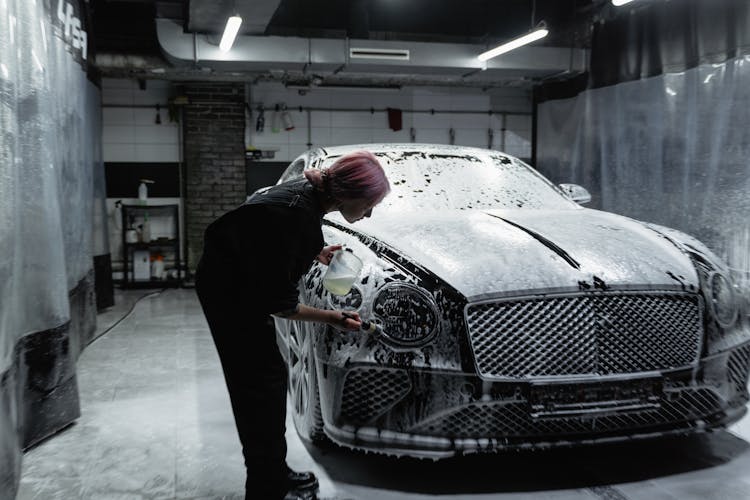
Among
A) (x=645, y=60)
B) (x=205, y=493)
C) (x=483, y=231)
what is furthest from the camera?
(x=645, y=60)

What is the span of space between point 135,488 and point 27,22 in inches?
82.1

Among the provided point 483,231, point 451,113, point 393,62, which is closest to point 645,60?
point 393,62

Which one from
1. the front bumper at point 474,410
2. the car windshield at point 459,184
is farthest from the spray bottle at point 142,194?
the front bumper at point 474,410

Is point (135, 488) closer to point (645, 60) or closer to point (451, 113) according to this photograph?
point (645, 60)

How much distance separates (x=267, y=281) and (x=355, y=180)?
1.27 ft

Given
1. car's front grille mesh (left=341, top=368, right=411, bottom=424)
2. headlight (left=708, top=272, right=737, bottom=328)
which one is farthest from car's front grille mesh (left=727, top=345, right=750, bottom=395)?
car's front grille mesh (left=341, top=368, right=411, bottom=424)

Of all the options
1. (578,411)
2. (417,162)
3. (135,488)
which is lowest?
(135,488)

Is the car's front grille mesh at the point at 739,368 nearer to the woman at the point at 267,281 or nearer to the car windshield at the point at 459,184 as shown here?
the car windshield at the point at 459,184

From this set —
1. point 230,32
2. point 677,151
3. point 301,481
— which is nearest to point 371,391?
point 301,481

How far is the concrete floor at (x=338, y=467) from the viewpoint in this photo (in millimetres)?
2254

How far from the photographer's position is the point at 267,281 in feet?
5.91

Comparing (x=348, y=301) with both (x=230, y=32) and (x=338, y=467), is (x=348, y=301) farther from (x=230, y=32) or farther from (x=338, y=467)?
(x=230, y=32)

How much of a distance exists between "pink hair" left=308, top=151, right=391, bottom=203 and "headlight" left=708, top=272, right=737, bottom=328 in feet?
4.66

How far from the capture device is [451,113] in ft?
31.8
